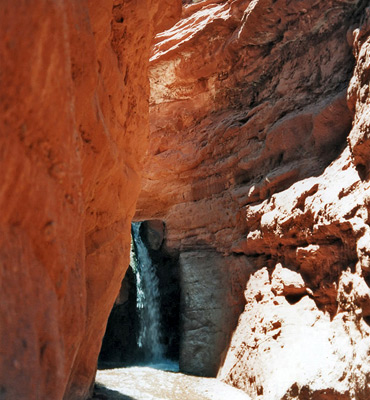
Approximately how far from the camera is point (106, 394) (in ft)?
16.3

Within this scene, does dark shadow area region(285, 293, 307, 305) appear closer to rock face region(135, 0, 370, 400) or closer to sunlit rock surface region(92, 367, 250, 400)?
rock face region(135, 0, 370, 400)

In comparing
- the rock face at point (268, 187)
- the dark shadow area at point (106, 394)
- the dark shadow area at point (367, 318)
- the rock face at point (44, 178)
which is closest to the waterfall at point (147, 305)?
the rock face at point (268, 187)

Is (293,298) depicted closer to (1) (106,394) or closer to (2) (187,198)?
(1) (106,394)

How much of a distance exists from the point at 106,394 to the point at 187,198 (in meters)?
4.86

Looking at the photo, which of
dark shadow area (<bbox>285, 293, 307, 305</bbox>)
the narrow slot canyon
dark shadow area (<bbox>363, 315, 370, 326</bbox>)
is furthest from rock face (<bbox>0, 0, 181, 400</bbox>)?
dark shadow area (<bbox>285, 293, 307, 305</bbox>)

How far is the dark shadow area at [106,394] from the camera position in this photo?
472cm

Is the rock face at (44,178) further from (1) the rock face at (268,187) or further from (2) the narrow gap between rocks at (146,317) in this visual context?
(2) the narrow gap between rocks at (146,317)

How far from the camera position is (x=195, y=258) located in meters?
8.44

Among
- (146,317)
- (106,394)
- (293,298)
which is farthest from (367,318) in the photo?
(146,317)

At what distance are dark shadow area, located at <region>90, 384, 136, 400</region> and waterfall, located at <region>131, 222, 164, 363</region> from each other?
4.46 meters

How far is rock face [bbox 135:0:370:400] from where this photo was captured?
4.79 metres

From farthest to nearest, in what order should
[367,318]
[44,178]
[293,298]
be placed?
1. [293,298]
2. [367,318]
3. [44,178]

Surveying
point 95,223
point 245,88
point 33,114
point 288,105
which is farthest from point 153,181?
point 33,114

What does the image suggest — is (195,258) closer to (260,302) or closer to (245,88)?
Answer: (260,302)
